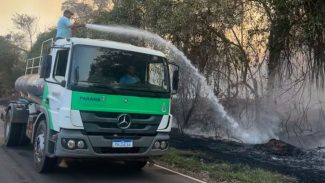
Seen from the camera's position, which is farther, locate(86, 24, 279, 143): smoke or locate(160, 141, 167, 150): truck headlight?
locate(86, 24, 279, 143): smoke

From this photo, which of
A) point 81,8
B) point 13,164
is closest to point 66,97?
point 13,164

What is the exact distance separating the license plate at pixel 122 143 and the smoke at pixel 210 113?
25.1 feet

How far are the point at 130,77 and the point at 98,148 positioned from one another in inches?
56.2

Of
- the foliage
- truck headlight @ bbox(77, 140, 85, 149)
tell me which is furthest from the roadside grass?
the foliage

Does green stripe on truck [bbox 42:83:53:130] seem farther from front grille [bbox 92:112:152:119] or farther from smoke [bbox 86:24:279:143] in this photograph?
smoke [bbox 86:24:279:143]

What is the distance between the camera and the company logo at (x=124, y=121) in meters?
7.99

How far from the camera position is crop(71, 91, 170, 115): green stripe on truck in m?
7.69

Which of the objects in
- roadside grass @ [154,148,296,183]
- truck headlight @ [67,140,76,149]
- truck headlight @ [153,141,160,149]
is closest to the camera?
truck headlight @ [67,140,76,149]

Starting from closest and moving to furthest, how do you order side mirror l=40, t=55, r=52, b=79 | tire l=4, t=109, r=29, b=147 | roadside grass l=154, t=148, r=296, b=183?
side mirror l=40, t=55, r=52, b=79
roadside grass l=154, t=148, r=296, b=183
tire l=4, t=109, r=29, b=147

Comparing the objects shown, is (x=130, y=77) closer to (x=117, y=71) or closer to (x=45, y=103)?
(x=117, y=71)

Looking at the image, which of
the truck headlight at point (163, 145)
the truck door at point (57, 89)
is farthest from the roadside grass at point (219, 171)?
the truck door at point (57, 89)

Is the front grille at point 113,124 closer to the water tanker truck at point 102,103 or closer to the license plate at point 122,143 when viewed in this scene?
the water tanker truck at point 102,103

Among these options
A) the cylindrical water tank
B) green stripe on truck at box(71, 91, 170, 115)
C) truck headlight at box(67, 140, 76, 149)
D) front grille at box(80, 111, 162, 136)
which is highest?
the cylindrical water tank

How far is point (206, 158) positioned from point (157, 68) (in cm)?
337
